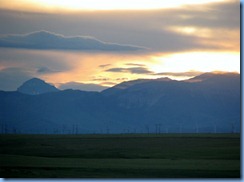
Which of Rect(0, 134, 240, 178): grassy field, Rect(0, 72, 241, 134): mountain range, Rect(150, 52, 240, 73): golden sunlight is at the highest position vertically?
Rect(150, 52, 240, 73): golden sunlight

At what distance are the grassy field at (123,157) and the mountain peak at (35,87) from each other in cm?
143

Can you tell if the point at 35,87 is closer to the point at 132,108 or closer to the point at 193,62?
the point at 132,108

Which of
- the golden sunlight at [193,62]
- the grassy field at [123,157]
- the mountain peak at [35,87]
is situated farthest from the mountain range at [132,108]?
the grassy field at [123,157]

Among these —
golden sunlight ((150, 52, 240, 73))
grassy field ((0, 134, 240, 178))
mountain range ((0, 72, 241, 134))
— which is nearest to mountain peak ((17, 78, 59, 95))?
mountain range ((0, 72, 241, 134))

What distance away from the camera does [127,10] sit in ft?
68.8

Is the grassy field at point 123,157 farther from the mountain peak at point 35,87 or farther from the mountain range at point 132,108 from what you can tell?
the mountain peak at point 35,87

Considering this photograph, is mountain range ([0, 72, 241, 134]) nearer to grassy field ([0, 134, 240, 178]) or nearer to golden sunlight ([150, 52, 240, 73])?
golden sunlight ([150, 52, 240, 73])

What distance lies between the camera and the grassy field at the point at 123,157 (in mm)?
20344

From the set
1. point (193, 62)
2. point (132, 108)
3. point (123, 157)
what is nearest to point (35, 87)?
point (123, 157)

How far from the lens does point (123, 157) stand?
21.9 m

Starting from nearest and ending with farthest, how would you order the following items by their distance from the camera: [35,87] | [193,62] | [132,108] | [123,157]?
[193,62], [123,157], [35,87], [132,108]

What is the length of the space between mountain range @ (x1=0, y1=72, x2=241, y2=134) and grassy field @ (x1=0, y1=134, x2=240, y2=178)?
1.77 feet

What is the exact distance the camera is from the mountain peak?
22.5m

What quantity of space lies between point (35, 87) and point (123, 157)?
4228 millimetres
